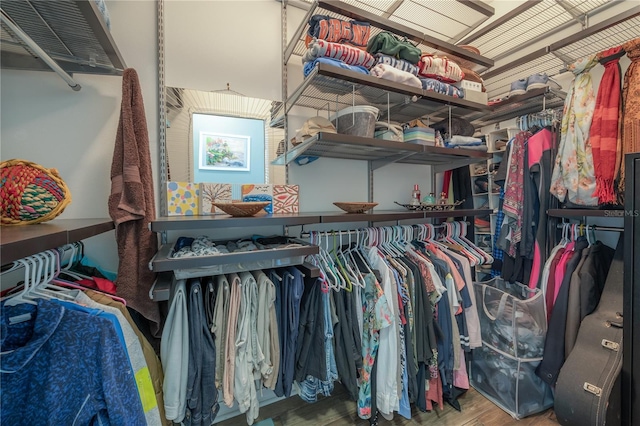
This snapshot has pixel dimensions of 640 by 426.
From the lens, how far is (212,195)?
1.30m

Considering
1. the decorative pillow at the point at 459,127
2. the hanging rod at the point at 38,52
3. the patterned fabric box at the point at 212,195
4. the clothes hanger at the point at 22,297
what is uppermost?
the decorative pillow at the point at 459,127

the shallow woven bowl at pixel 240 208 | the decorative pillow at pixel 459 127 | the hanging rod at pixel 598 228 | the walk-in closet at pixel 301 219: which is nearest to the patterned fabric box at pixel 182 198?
the walk-in closet at pixel 301 219

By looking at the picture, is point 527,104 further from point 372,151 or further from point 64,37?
point 64,37

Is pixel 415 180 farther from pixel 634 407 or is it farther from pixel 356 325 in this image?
pixel 634 407

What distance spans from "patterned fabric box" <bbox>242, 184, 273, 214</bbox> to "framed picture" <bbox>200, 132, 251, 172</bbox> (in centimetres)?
18

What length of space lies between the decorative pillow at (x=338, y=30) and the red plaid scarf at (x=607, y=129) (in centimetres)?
128

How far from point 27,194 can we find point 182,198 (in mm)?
596

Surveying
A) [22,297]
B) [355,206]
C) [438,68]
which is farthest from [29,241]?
[438,68]

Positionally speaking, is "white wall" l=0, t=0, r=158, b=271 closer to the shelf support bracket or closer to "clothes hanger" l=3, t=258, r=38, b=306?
"clothes hanger" l=3, t=258, r=38, b=306

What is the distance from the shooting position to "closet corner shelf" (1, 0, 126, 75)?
0.82 metres

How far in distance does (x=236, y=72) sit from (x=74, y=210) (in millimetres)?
1087

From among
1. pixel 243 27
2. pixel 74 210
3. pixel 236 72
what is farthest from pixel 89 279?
pixel 243 27

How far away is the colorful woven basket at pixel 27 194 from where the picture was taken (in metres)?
0.65

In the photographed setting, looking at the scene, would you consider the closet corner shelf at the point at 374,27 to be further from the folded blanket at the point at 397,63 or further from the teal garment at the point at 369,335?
the teal garment at the point at 369,335
